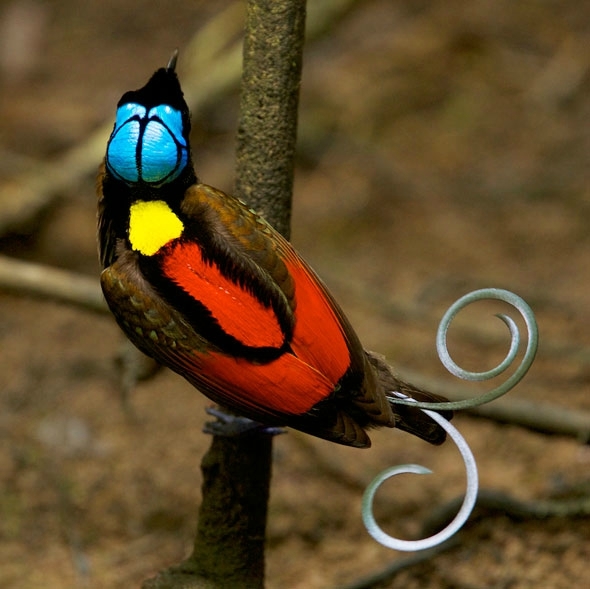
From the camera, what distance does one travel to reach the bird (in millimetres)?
1440

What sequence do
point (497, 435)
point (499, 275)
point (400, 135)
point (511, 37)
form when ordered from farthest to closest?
point (511, 37) → point (400, 135) → point (499, 275) → point (497, 435)

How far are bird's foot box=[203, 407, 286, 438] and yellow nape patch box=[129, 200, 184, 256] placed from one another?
0.39m

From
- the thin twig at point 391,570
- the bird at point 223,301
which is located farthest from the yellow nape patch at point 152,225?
the thin twig at point 391,570

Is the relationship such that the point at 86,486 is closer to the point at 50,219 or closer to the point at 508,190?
the point at 50,219

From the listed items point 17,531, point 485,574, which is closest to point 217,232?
point 485,574

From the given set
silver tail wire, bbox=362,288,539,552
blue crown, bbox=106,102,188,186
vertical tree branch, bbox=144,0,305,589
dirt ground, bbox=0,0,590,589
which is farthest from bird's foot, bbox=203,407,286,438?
dirt ground, bbox=0,0,590,589

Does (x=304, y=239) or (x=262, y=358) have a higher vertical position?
(x=304, y=239)

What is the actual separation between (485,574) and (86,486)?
1.24 metres

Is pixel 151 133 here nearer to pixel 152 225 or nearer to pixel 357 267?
pixel 152 225

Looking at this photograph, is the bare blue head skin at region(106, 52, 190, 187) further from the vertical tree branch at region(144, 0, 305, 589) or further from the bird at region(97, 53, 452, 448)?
the vertical tree branch at region(144, 0, 305, 589)

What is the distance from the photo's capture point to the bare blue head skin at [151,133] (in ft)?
4.65

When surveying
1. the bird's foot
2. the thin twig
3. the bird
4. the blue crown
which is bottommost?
the thin twig

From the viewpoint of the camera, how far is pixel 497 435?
276 centimetres

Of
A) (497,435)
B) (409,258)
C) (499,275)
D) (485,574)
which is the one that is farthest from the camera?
(409,258)
